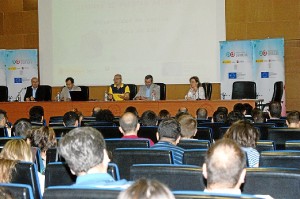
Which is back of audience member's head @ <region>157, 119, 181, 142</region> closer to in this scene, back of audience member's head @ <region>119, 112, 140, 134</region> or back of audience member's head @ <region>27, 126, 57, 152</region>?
back of audience member's head @ <region>119, 112, 140, 134</region>

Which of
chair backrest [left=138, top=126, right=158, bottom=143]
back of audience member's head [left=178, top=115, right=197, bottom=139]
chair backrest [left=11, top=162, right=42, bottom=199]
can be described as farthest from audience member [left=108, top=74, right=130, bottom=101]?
chair backrest [left=11, top=162, right=42, bottom=199]

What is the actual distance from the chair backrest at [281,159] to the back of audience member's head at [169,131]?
123cm

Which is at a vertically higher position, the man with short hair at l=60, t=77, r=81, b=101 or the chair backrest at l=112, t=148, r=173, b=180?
the man with short hair at l=60, t=77, r=81, b=101

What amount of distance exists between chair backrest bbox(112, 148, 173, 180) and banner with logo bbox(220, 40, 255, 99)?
8771 mm

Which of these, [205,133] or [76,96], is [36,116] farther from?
[76,96]

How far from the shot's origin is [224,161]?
92.4 inches

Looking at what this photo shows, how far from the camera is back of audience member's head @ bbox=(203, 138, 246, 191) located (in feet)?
7.64

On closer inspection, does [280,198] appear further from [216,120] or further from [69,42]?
[69,42]

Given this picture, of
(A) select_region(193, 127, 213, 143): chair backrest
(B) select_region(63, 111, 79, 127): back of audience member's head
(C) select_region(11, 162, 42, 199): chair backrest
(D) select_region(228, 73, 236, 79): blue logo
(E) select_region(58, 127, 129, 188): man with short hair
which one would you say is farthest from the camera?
(D) select_region(228, 73, 236, 79): blue logo

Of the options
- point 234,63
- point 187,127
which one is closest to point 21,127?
point 187,127

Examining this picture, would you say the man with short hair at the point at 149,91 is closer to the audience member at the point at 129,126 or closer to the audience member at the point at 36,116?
the audience member at the point at 36,116

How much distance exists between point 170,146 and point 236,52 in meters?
8.56

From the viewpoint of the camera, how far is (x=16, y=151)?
3.55 metres

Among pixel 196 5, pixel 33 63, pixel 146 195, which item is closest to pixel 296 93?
pixel 196 5
